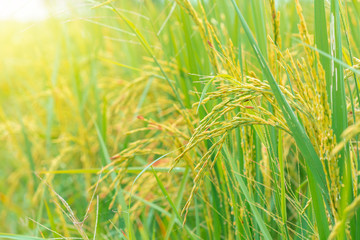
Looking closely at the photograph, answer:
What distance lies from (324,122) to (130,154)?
59cm

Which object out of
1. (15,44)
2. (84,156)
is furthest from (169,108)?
(15,44)

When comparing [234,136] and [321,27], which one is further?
[234,136]

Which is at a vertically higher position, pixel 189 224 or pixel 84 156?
pixel 84 156

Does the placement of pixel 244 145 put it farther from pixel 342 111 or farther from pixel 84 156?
pixel 84 156

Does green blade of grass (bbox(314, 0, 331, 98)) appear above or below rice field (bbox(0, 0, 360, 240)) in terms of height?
above

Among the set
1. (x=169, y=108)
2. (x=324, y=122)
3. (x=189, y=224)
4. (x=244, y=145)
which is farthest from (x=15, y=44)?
(x=324, y=122)

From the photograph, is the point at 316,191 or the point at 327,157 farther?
the point at 316,191

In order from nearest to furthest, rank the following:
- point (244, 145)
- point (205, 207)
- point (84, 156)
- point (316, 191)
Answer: point (316, 191) → point (244, 145) → point (205, 207) → point (84, 156)

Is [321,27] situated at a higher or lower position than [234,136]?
higher

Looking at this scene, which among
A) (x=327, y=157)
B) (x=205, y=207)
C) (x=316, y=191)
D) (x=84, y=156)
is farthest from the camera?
(x=84, y=156)

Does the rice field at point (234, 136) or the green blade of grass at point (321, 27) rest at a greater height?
the green blade of grass at point (321, 27)

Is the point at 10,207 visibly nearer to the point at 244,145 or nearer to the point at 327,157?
the point at 244,145

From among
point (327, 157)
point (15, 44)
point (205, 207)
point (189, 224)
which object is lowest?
point (189, 224)

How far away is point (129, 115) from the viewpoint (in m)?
2.12
